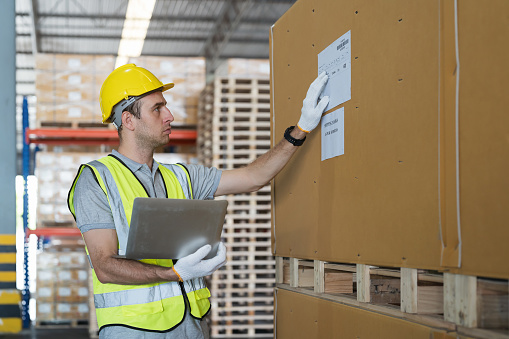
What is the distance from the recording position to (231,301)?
8.10 m

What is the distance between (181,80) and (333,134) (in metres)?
6.66

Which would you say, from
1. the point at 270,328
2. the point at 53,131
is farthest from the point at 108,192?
the point at 53,131

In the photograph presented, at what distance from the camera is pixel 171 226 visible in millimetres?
2787

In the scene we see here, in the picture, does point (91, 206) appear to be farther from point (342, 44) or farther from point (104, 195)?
point (342, 44)

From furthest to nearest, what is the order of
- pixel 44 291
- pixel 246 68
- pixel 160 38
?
pixel 160 38
pixel 44 291
pixel 246 68

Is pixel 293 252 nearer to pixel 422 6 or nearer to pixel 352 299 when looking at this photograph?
pixel 352 299

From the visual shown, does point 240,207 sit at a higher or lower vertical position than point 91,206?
lower

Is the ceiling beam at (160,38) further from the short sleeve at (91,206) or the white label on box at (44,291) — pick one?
the short sleeve at (91,206)

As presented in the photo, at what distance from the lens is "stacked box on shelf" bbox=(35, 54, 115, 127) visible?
928 centimetres

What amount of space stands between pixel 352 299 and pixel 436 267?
0.79 m

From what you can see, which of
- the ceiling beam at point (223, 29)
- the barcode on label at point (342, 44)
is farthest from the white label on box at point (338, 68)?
the ceiling beam at point (223, 29)

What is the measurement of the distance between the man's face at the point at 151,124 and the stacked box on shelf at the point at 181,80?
5.87 m

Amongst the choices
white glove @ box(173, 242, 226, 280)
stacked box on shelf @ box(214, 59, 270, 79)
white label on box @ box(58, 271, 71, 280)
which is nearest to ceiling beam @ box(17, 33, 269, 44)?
white label on box @ box(58, 271, 71, 280)

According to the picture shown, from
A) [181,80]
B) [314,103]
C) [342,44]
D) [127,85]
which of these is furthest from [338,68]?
[181,80]
